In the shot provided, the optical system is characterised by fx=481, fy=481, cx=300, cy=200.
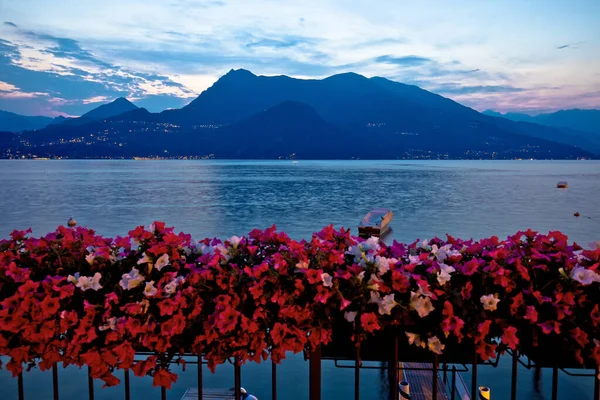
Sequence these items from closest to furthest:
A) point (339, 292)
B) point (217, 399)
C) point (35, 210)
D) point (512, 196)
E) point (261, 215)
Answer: point (339, 292) < point (217, 399) < point (261, 215) < point (35, 210) < point (512, 196)

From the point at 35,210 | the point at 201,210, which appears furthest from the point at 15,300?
the point at 35,210

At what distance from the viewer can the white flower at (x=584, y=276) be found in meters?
2.83

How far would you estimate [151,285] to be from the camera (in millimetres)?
2971

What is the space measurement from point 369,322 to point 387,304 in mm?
151

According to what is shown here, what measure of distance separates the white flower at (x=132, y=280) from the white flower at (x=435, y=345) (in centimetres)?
181

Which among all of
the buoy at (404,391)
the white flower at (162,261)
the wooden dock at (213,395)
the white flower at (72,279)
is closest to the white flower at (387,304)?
the white flower at (162,261)

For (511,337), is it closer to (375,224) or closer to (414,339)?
(414,339)

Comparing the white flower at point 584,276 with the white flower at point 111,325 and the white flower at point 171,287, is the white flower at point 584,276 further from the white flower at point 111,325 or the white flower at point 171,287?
the white flower at point 111,325

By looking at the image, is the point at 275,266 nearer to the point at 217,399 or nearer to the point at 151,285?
the point at 151,285

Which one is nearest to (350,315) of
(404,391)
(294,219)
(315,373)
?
(315,373)

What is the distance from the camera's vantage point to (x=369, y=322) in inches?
112

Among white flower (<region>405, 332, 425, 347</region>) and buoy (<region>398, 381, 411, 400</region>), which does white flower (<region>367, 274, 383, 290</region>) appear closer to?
white flower (<region>405, 332, 425, 347</region>)

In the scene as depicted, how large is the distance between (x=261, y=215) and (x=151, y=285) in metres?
39.5

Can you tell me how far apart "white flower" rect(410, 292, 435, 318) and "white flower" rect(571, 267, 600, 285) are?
0.88 m
